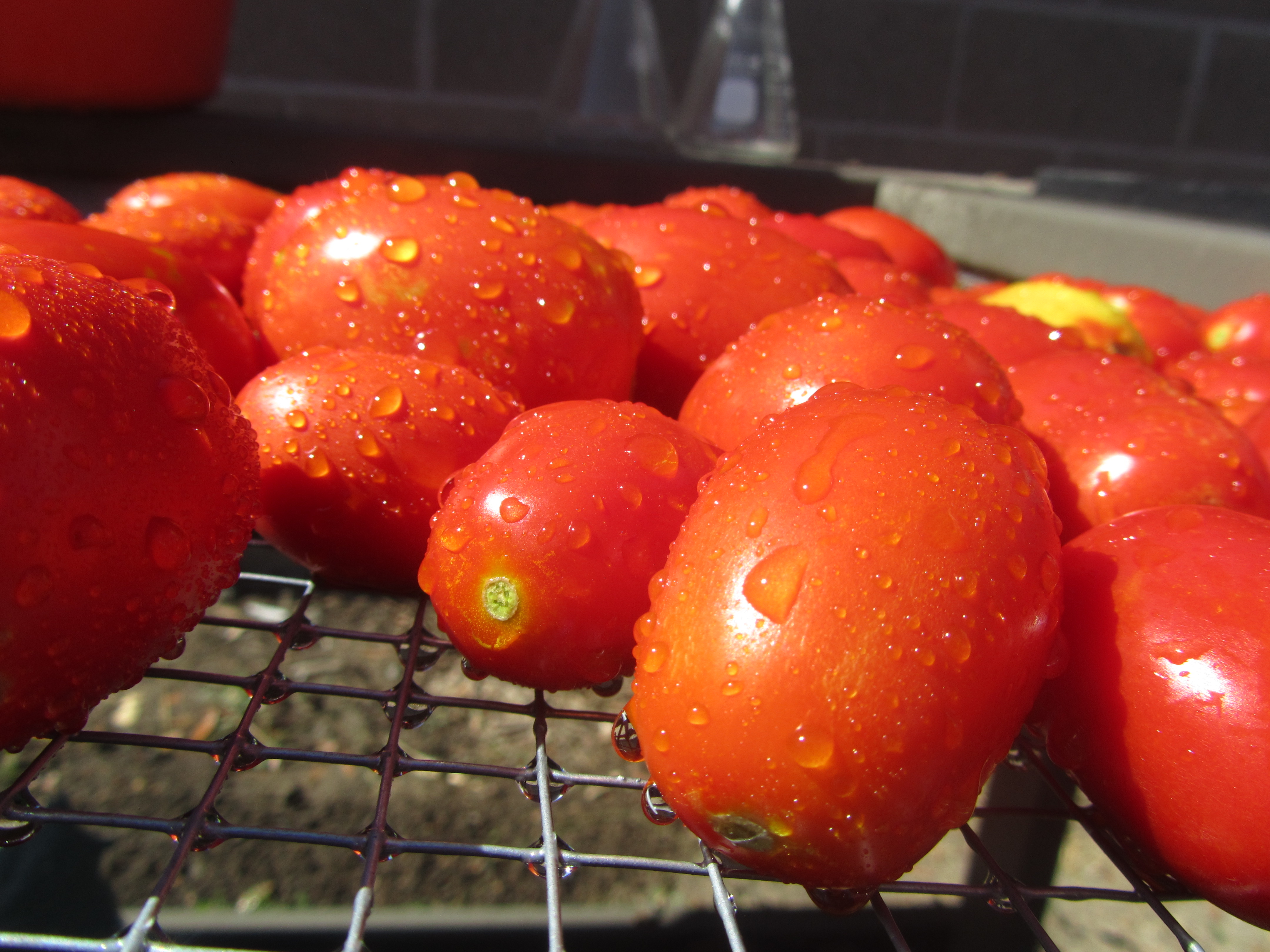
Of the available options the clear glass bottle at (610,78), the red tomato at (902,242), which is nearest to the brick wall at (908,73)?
the clear glass bottle at (610,78)

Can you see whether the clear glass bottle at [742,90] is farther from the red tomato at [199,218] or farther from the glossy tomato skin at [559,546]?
the glossy tomato skin at [559,546]

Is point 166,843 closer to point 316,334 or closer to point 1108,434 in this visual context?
point 316,334

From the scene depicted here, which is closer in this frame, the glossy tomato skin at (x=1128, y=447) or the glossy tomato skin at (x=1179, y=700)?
the glossy tomato skin at (x=1179, y=700)

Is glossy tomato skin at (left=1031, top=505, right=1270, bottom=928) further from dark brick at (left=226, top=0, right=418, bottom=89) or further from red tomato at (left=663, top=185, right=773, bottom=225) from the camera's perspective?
dark brick at (left=226, top=0, right=418, bottom=89)

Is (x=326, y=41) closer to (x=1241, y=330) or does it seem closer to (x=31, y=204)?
(x=31, y=204)

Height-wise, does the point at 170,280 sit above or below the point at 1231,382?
above

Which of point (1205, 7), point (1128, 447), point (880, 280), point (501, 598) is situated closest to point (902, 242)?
point (880, 280)

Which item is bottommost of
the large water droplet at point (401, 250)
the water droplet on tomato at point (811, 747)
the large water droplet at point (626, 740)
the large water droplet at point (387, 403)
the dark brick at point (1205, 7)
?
the large water droplet at point (626, 740)
